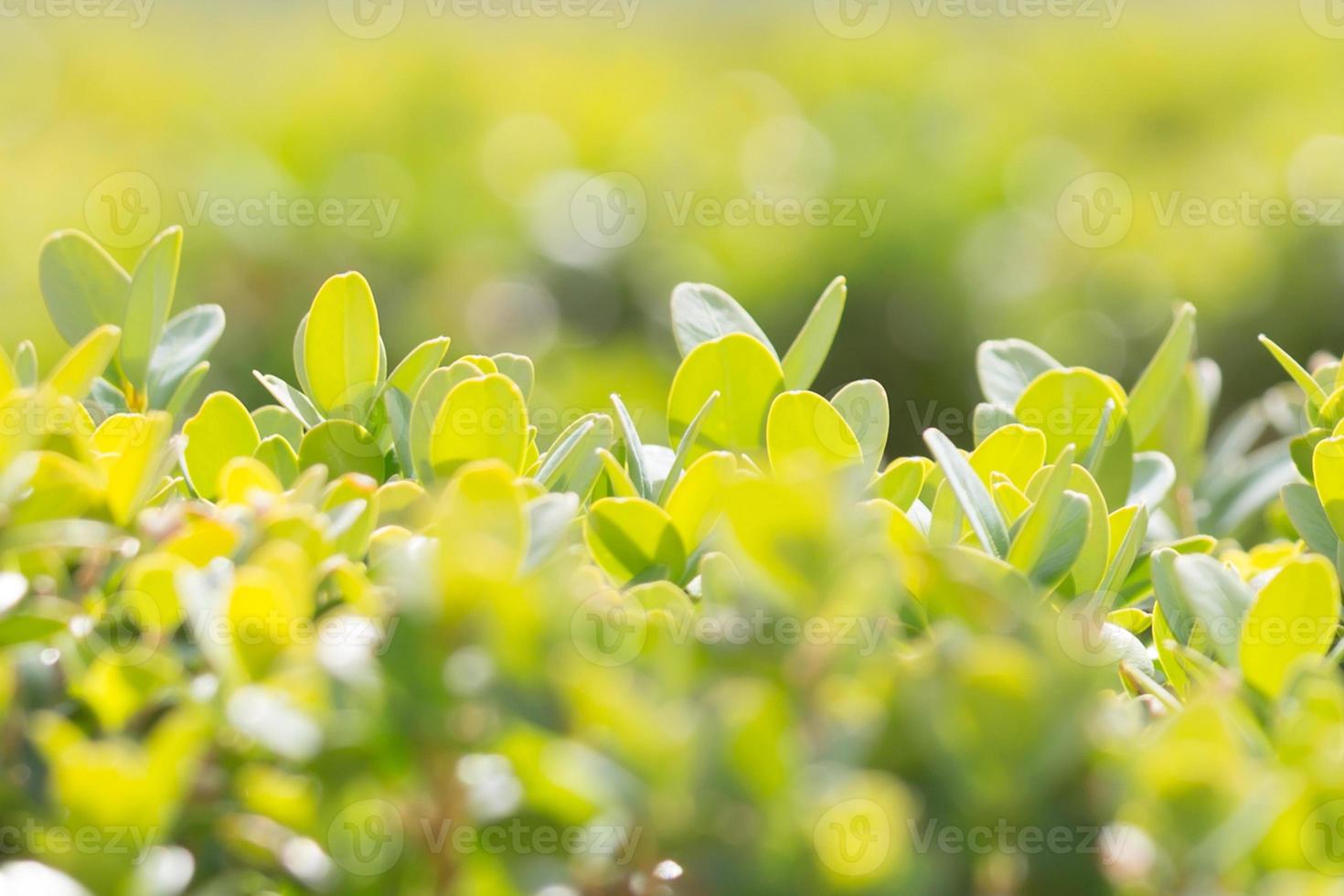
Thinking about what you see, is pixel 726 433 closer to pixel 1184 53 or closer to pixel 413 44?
pixel 413 44

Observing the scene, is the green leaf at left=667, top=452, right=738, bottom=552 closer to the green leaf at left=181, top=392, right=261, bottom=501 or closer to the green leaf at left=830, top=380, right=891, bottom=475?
the green leaf at left=830, top=380, right=891, bottom=475

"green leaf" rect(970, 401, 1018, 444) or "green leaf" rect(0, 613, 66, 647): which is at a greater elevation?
"green leaf" rect(970, 401, 1018, 444)

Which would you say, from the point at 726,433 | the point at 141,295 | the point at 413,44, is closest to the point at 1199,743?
the point at 726,433

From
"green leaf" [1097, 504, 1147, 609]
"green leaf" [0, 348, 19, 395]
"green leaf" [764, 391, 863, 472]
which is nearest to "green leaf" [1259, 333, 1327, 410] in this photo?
"green leaf" [1097, 504, 1147, 609]
